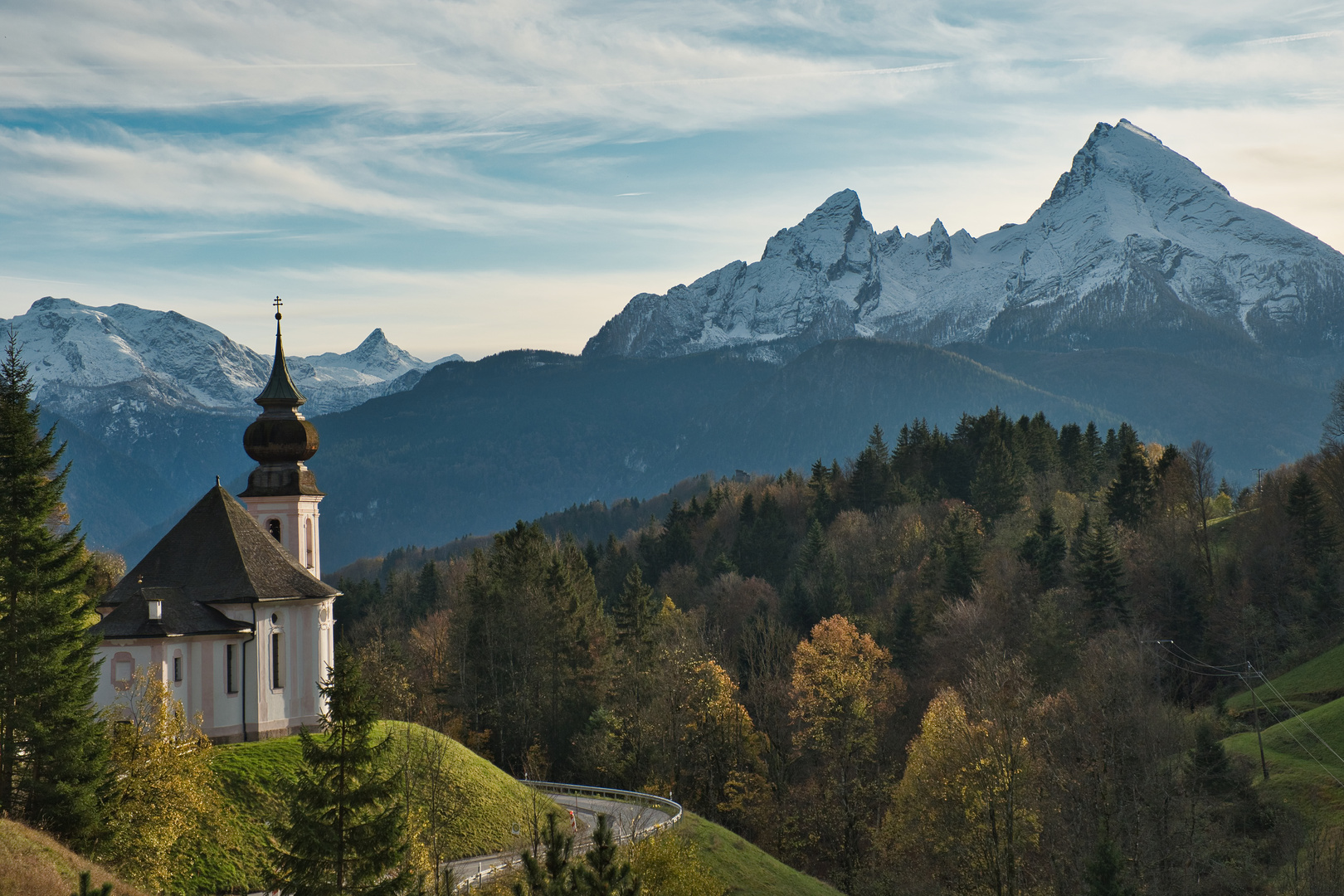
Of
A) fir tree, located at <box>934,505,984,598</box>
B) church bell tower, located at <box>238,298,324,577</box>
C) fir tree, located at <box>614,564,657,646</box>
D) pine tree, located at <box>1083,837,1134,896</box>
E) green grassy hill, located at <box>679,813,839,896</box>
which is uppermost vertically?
church bell tower, located at <box>238,298,324,577</box>

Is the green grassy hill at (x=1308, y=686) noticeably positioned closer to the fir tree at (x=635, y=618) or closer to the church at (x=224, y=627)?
the fir tree at (x=635, y=618)

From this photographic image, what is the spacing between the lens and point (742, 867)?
53.8m

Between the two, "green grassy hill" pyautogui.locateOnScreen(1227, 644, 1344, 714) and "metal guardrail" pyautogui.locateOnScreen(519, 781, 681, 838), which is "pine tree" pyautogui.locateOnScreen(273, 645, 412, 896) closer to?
"metal guardrail" pyautogui.locateOnScreen(519, 781, 681, 838)

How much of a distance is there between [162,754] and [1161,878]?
39.1 m

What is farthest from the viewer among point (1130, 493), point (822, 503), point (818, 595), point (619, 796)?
point (822, 503)

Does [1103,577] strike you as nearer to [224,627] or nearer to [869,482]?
[869,482]

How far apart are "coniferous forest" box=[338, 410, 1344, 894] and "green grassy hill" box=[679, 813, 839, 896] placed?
5.93 metres

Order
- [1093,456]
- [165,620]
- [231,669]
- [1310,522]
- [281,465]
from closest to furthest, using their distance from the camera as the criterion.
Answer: [165,620] → [231,669] → [281,465] → [1310,522] → [1093,456]

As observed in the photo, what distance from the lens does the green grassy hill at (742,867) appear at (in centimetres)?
5206

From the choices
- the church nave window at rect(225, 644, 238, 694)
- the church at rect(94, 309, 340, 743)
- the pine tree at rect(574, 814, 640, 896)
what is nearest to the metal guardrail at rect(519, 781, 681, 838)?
the church at rect(94, 309, 340, 743)

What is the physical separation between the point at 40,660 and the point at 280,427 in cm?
2863

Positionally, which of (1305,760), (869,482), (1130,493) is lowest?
(1305,760)

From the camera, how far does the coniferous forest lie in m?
56.7

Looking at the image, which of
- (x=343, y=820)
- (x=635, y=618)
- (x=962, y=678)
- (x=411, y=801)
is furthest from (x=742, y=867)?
(x=635, y=618)
